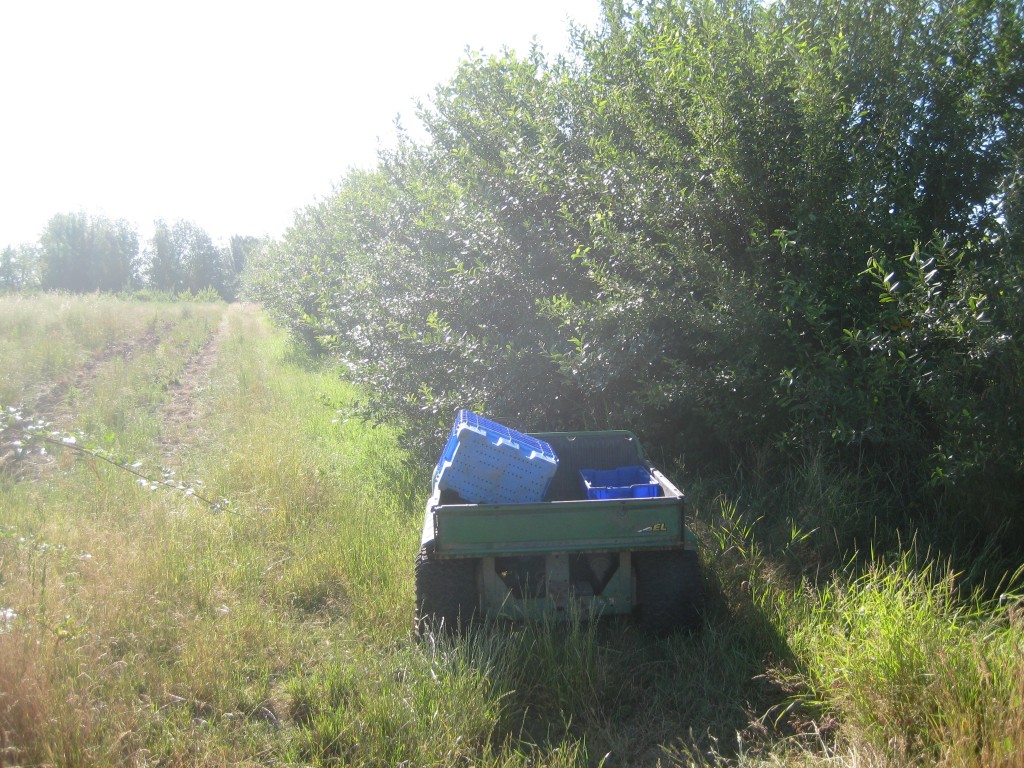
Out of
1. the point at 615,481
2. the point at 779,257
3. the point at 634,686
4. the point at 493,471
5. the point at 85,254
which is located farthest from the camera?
the point at 85,254

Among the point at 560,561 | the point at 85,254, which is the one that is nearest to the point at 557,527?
the point at 560,561

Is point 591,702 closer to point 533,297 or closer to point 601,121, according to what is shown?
point 533,297

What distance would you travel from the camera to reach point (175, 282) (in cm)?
7669

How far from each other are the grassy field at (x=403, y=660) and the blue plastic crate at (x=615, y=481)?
24.3 inches

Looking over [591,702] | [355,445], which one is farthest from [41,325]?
[591,702]

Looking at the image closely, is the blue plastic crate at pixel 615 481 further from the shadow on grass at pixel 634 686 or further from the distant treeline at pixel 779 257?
the distant treeline at pixel 779 257

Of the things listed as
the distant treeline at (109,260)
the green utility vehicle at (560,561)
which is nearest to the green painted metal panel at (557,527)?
the green utility vehicle at (560,561)

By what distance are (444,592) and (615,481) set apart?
155 cm

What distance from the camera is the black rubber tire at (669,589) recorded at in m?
4.19

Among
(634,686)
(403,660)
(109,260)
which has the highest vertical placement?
(109,260)

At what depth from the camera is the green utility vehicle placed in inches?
157

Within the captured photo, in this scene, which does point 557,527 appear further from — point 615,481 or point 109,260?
point 109,260

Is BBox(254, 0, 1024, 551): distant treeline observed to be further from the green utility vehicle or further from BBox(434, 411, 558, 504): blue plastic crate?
BBox(434, 411, 558, 504): blue plastic crate

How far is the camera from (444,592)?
419 centimetres
